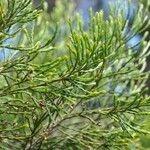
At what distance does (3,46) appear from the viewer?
8.76ft

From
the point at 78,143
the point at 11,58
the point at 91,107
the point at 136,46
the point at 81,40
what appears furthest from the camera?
the point at 91,107

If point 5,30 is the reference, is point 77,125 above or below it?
below

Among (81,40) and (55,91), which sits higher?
(81,40)

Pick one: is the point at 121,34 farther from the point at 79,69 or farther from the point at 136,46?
the point at 79,69

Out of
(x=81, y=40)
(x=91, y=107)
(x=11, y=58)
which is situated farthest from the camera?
(x=91, y=107)

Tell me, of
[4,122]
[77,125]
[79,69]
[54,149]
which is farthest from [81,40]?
[77,125]

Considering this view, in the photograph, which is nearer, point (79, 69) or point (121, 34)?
point (79, 69)

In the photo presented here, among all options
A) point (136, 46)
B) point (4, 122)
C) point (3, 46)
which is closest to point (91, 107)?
point (136, 46)

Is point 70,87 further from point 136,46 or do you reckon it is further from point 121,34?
point 136,46

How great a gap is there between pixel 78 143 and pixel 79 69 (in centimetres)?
64

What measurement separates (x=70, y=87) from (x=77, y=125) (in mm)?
1042

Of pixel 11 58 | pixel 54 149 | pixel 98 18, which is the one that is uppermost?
pixel 98 18

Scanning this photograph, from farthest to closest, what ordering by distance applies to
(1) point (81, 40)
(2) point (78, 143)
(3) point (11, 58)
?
(2) point (78, 143) < (3) point (11, 58) < (1) point (81, 40)

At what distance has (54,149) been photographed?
3.25 metres
